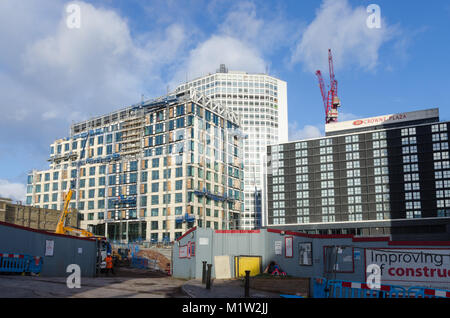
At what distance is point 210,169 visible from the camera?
295ft

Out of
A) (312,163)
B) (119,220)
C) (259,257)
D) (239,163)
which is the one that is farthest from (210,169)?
(259,257)

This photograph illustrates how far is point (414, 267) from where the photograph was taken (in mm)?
24906

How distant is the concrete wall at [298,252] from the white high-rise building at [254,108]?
468 feet

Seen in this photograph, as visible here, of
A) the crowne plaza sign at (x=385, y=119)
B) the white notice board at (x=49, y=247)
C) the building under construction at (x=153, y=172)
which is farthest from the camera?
the crowne plaza sign at (x=385, y=119)

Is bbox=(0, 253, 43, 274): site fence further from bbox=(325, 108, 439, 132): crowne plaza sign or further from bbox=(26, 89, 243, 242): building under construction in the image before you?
bbox=(325, 108, 439, 132): crowne plaza sign

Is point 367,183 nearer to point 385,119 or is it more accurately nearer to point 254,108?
point 385,119

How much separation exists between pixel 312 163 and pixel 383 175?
18935 millimetres

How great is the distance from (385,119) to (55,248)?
123020mm

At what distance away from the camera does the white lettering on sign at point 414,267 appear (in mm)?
24188

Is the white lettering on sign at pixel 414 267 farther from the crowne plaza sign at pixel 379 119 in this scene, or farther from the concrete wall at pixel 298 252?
the crowne plaza sign at pixel 379 119

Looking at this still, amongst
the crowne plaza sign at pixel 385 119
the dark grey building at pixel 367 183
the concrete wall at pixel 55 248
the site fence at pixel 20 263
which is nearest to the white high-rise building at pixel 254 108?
the crowne plaza sign at pixel 385 119

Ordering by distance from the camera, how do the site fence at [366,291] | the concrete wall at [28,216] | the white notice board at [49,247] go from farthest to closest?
the concrete wall at [28,216] < the white notice board at [49,247] < the site fence at [366,291]

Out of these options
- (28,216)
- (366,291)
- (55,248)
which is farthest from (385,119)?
(366,291)
